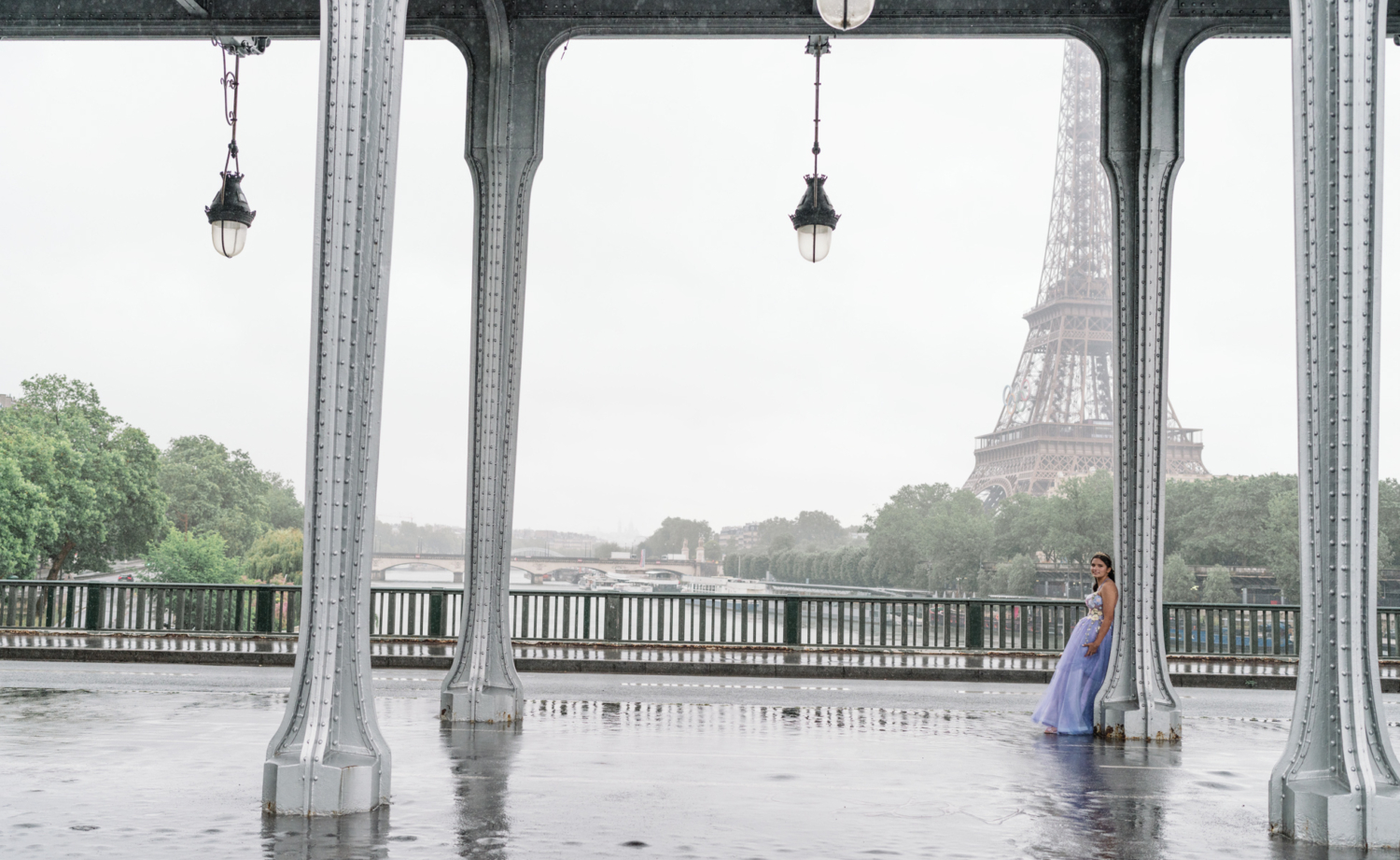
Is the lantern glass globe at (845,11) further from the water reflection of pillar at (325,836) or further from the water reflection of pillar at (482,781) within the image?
the water reflection of pillar at (325,836)

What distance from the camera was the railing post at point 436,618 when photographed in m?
18.7

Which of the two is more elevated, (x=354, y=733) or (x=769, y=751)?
(x=354, y=733)

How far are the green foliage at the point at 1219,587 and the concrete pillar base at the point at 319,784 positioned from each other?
2838 inches

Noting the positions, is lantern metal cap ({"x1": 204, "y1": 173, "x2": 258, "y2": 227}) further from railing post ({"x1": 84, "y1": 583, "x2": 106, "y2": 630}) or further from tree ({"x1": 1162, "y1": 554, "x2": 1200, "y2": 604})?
tree ({"x1": 1162, "y1": 554, "x2": 1200, "y2": 604})

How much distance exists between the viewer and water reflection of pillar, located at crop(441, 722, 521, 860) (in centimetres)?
643

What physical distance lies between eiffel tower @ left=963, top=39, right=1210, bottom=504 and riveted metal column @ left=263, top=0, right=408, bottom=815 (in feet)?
246

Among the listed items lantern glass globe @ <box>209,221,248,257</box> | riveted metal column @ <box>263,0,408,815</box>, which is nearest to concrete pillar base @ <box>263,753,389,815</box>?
riveted metal column @ <box>263,0,408,815</box>

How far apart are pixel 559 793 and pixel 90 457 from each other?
69778 mm

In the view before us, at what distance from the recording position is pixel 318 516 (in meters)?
6.96

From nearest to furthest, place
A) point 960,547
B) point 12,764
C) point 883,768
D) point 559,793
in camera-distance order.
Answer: point 559,793 → point 12,764 → point 883,768 → point 960,547

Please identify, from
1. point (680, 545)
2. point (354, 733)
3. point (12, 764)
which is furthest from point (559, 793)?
point (680, 545)

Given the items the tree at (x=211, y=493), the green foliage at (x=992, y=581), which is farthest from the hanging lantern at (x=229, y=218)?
the tree at (x=211, y=493)

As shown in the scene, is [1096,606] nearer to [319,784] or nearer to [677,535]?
[319,784]

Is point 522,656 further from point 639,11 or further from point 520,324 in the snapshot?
point 639,11
